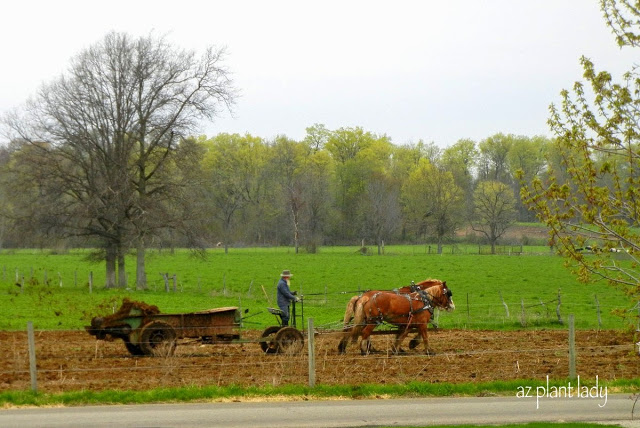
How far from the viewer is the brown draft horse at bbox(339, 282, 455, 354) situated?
1734 centimetres

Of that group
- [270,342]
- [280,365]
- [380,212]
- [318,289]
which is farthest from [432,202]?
[280,365]

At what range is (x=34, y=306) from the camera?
3144 centimetres

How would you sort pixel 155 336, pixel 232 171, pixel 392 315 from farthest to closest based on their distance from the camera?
pixel 232 171, pixel 392 315, pixel 155 336

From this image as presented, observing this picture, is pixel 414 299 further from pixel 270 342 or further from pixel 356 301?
pixel 270 342

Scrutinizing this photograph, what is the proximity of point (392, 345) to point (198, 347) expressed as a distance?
449 centimetres

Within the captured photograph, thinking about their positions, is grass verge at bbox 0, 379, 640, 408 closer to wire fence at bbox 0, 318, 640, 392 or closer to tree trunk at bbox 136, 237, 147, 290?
wire fence at bbox 0, 318, 640, 392

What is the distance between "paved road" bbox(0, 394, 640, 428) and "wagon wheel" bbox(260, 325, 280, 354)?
4.23m

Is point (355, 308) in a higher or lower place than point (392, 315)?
higher

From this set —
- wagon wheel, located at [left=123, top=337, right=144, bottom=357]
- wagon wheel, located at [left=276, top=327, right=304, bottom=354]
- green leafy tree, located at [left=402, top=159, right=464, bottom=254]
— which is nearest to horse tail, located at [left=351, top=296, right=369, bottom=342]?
wagon wheel, located at [left=276, top=327, right=304, bottom=354]

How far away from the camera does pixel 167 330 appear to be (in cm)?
1677

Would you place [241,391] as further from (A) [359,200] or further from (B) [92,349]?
(A) [359,200]

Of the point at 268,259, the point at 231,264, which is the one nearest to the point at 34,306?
the point at 231,264

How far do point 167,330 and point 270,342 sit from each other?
2242mm

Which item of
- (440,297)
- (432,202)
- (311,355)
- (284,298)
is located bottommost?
(311,355)
